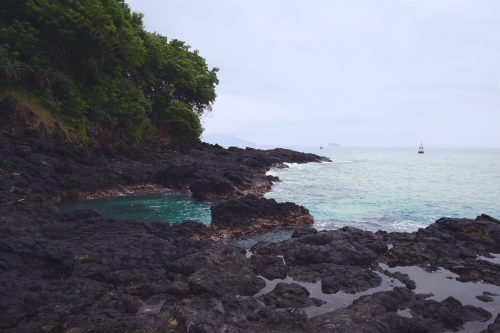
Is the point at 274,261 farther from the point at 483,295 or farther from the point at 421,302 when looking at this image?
the point at 483,295

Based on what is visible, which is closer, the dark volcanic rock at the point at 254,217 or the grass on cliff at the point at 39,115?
the dark volcanic rock at the point at 254,217

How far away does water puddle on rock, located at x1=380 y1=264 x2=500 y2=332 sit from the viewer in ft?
39.6

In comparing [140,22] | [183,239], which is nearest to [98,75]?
[140,22]

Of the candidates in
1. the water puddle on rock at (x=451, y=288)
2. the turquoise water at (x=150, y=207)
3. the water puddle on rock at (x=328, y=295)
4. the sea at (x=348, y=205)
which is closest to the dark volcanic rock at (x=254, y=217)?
the sea at (x=348, y=205)

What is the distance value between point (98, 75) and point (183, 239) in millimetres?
34149

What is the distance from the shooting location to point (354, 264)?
15367mm

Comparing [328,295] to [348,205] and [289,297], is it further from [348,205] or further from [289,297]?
[348,205]

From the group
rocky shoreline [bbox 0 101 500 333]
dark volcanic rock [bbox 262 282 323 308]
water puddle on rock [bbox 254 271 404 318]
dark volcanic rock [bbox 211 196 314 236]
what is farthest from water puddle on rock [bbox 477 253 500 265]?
dark volcanic rock [bbox 211 196 314 236]

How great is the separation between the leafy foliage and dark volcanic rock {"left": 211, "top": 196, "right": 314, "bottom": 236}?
24.6 m

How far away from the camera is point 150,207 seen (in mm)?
29359

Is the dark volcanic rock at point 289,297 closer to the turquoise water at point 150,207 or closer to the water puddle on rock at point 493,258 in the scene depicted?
the water puddle on rock at point 493,258

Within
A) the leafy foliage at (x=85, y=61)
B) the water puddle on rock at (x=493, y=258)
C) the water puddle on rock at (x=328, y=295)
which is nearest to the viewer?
the water puddle on rock at (x=328, y=295)

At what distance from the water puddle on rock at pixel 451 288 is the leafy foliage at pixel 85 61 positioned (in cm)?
3614

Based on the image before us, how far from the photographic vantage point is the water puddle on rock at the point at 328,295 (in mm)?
11430
